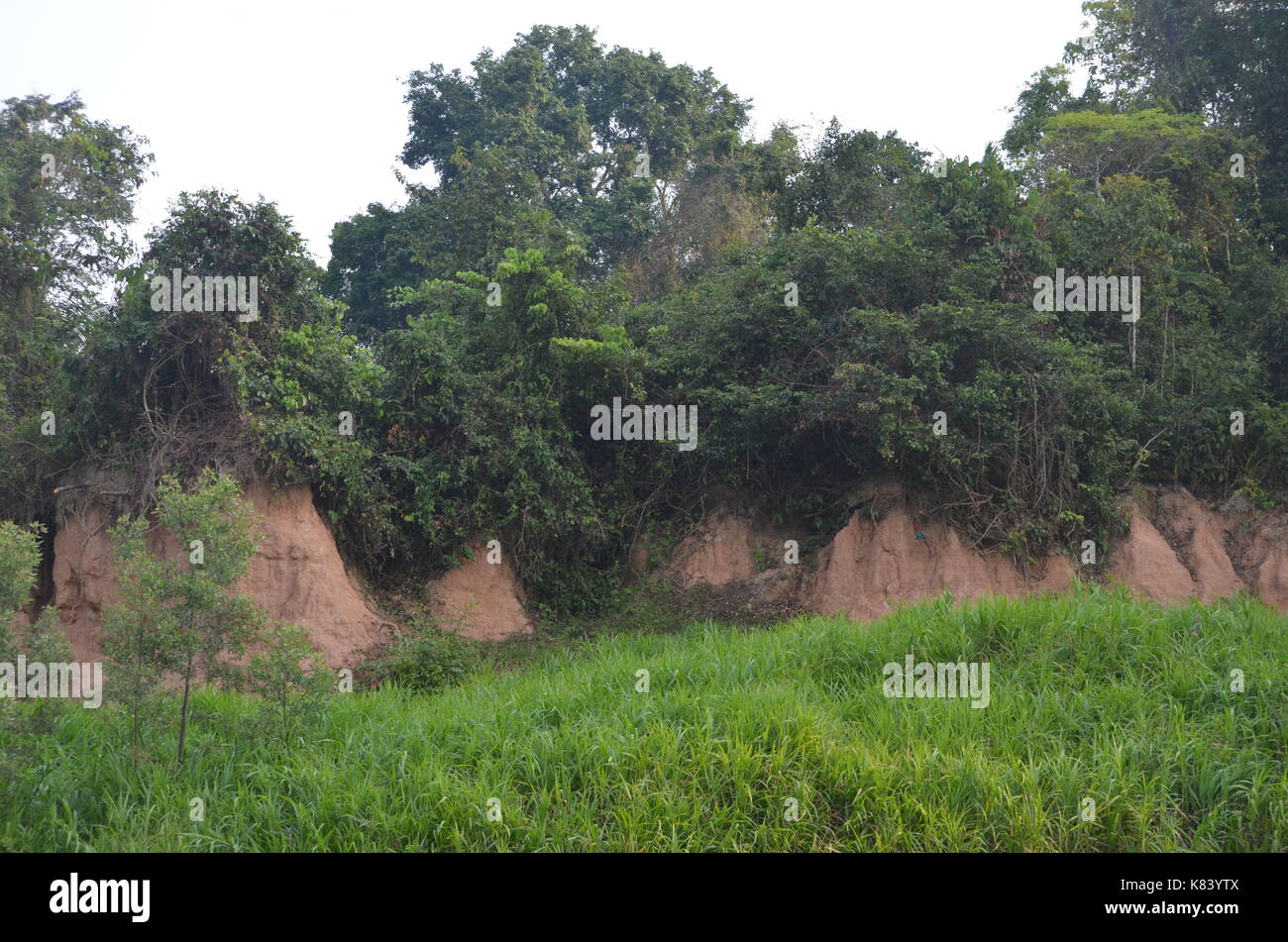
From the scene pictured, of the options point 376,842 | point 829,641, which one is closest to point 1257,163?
point 829,641

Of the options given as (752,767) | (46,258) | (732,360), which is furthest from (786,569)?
(46,258)

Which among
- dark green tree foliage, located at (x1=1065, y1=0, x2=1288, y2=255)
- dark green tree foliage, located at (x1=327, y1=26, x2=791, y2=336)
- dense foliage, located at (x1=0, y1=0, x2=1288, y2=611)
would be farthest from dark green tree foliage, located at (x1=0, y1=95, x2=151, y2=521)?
dark green tree foliage, located at (x1=1065, y1=0, x2=1288, y2=255)

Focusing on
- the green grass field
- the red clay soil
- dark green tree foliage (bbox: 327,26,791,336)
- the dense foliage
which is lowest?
the green grass field

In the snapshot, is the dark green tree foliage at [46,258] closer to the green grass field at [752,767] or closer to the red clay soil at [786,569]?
the red clay soil at [786,569]

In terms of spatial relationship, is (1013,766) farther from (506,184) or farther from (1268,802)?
(506,184)

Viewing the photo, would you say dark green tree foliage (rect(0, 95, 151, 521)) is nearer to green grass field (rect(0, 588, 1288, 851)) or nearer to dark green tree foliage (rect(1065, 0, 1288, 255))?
green grass field (rect(0, 588, 1288, 851))

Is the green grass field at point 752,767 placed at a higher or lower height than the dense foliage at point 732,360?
lower

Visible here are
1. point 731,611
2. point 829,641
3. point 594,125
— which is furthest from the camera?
point 594,125

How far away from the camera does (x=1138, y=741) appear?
7.02 m

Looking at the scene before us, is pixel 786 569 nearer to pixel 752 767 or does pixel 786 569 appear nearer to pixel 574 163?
pixel 752 767

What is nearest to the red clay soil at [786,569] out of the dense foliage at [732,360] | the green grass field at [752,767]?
the dense foliage at [732,360]

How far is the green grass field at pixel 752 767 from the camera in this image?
6.27 metres

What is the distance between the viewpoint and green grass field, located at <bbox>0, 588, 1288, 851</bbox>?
627cm
